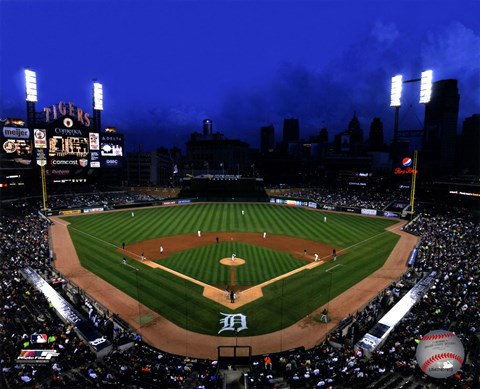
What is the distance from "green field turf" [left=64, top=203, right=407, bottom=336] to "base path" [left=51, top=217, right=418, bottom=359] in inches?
22.1

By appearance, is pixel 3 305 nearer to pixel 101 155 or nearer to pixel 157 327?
pixel 157 327

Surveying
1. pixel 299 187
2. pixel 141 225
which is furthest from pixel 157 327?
pixel 299 187

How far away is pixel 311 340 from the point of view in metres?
17.1

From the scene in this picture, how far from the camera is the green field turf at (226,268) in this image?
19953mm

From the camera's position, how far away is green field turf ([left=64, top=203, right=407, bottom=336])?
1995 cm

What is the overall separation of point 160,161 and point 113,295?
12356 cm

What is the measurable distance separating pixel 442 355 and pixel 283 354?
6890mm

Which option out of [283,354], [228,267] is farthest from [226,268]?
[283,354]

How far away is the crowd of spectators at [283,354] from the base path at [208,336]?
1214 mm

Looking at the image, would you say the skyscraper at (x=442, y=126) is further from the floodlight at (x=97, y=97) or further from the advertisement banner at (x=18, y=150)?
the advertisement banner at (x=18, y=150)

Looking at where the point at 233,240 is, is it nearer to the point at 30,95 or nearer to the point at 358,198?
the point at 358,198

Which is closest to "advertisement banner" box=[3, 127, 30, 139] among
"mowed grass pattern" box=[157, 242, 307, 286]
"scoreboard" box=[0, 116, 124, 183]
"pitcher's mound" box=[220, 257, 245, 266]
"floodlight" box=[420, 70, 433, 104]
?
"scoreboard" box=[0, 116, 124, 183]

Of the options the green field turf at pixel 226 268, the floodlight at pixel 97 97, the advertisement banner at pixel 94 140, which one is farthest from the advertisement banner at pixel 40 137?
the green field turf at pixel 226 268

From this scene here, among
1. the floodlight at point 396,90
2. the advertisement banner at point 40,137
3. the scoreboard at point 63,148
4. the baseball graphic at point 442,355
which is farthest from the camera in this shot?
the advertisement banner at point 40,137
